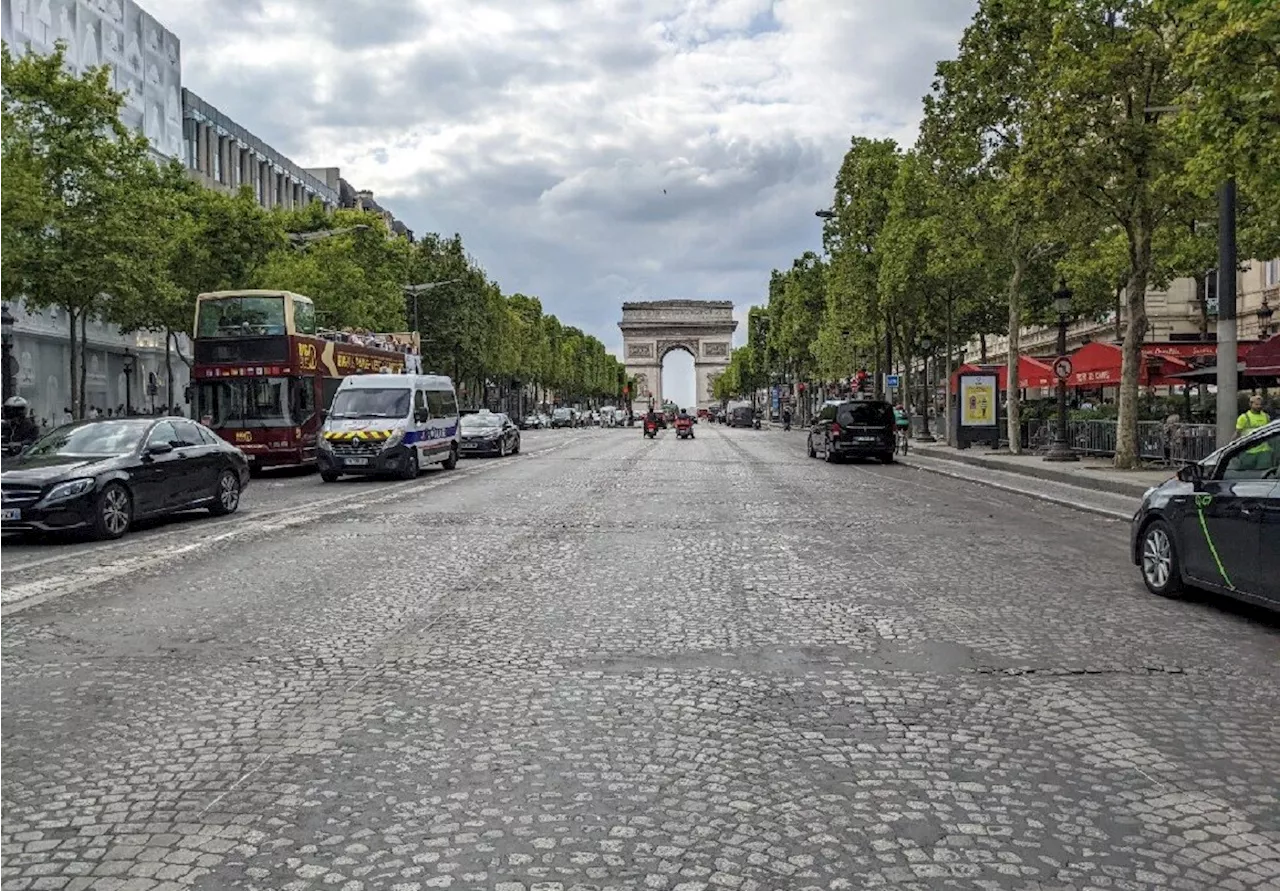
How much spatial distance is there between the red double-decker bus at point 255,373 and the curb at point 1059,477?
607 inches

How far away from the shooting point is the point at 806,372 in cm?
8162

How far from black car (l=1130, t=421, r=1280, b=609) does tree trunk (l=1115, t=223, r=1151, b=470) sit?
1461 centimetres

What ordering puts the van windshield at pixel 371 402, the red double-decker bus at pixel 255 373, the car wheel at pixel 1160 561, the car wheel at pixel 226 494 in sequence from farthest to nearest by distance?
1. the red double-decker bus at pixel 255 373
2. the van windshield at pixel 371 402
3. the car wheel at pixel 226 494
4. the car wheel at pixel 1160 561

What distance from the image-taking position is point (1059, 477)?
23016 millimetres

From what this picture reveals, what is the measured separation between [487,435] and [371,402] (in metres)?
11.8

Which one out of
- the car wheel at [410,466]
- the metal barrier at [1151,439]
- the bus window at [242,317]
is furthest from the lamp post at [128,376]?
the metal barrier at [1151,439]

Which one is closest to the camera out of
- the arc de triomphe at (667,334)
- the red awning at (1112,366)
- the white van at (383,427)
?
the white van at (383,427)

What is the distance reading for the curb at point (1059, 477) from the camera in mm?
19188

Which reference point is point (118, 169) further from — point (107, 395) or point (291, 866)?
point (291, 866)

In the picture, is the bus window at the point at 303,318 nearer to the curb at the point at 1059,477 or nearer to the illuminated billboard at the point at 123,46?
the curb at the point at 1059,477

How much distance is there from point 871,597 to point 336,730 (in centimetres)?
461

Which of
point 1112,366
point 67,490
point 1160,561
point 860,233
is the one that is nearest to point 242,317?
point 67,490

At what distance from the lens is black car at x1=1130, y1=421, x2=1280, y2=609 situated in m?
7.49

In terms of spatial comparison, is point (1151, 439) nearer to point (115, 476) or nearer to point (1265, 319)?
point (1265, 319)
